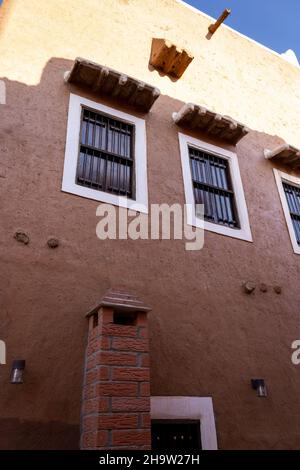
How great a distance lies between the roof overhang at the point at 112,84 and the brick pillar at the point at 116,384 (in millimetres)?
3560

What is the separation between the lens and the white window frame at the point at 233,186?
567cm

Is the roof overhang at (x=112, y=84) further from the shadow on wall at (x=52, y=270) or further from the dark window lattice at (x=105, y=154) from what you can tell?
the dark window lattice at (x=105, y=154)

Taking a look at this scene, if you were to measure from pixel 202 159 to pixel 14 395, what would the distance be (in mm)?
4673

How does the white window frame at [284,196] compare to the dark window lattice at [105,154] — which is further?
the white window frame at [284,196]

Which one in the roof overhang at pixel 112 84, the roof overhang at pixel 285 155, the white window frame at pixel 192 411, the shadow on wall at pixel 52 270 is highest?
the roof overhang at pixel 285 155

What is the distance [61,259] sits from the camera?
13.9 ft

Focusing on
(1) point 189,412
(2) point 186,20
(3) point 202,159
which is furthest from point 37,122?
(2) point 186,20

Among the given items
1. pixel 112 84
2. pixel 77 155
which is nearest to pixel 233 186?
pixel 112 84

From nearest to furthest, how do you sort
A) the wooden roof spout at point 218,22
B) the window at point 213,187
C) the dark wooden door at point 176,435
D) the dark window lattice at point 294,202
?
the dark wooden door at point 176,435
the window at point 213,187
the dark window lattice at point 294,202
the wooden roof spout at point 218,22
